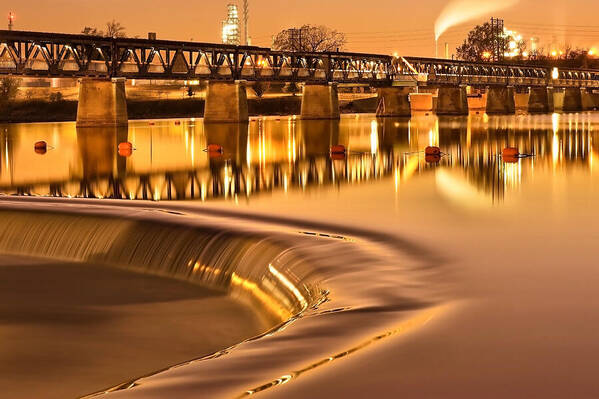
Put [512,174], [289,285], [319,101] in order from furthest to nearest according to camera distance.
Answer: [319,101] < [512,174] < [289,285]

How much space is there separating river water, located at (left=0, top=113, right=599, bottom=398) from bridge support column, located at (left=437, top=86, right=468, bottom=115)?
92394 millimetres

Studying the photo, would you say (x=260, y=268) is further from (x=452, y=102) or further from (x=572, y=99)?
(x=572, y=99)

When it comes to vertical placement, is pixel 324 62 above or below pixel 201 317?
above

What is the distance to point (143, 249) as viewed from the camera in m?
22.0

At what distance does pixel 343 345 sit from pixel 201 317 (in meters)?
5.23

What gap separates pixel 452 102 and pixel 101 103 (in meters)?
67.6

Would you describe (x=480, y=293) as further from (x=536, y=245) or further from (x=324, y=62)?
(x=324, y=62)

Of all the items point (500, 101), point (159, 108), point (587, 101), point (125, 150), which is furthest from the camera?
point (587, 101)

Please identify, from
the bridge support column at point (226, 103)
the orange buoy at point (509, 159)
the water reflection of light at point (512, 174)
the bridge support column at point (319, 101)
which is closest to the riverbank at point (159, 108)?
the bridge support column at point (319, 101)

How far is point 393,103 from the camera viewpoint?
124938 millimetres

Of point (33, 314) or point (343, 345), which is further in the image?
point (33, 314)

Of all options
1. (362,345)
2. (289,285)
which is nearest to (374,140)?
(289,285)

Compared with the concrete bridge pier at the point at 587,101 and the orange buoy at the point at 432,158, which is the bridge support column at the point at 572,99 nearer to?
the concrete bridge pier at the point at 587,101

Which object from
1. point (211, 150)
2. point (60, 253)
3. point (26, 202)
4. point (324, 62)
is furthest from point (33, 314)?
point (324, 62)
